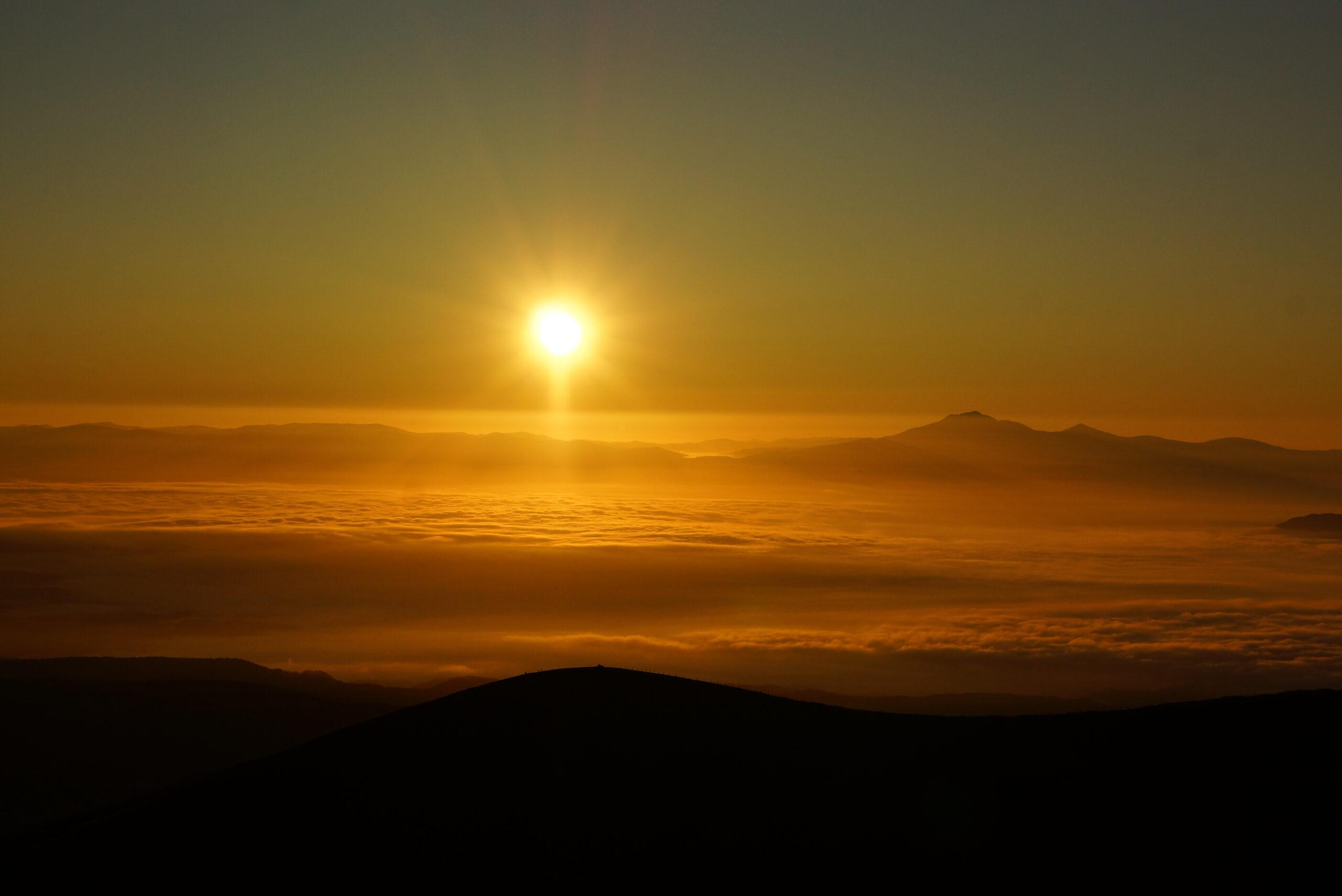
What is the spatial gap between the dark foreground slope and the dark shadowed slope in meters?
Result: 69.8

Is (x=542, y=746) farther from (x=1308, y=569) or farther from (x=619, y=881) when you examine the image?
(x=1308, y=569)

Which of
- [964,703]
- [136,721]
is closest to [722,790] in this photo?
[136,721]

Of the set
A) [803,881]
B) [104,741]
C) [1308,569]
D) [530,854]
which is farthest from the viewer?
[1308,569]

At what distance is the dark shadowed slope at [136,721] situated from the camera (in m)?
99.6

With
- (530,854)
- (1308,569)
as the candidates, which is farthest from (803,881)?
(1308,569)

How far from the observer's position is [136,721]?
387 ft

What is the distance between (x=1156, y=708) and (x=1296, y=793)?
6034mm

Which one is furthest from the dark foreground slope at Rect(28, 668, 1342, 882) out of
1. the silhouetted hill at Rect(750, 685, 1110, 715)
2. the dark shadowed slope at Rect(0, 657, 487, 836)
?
the silhouetted hill at Rect(750, 685, 1110, 715)

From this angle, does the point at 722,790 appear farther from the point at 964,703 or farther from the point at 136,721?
the point at 964,703

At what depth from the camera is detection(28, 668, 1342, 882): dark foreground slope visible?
71.8 feet

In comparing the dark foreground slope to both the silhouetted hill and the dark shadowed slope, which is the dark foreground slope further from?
the silhouetted hill

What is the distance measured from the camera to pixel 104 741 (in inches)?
4390

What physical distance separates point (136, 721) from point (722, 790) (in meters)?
115

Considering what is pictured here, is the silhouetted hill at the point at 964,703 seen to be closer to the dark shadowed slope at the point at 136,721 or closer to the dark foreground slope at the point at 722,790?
the dark shadowed slope at the point at 136,721
